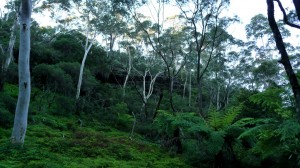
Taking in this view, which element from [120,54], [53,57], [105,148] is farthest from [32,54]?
[105,148]

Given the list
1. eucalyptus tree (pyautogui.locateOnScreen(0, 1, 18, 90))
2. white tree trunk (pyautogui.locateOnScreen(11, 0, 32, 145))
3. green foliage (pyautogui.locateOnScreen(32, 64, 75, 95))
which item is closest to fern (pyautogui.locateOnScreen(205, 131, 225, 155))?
white tree trunk (pyautogui.locateOnScreen(11, 0, 32, 145))

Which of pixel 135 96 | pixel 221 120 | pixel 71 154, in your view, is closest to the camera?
pixel 71 154

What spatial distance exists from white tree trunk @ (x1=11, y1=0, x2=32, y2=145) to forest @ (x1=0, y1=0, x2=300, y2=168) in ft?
0.07

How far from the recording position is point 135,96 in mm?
28125

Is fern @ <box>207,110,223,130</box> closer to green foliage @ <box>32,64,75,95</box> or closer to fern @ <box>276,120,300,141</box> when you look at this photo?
fern @ <box>276,120,300,141</box>

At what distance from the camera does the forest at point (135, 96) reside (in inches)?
283

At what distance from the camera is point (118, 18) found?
2628 centimetres

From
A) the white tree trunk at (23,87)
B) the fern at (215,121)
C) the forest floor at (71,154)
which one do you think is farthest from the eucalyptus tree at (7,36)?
the fern at (215,121)

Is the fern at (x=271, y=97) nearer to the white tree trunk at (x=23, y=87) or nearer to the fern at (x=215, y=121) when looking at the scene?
the fern at (x=215, y=121)

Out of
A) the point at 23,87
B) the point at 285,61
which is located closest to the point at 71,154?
the point at 23,87

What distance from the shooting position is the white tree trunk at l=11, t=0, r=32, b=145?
7.14 metres

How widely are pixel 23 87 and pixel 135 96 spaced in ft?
68.7

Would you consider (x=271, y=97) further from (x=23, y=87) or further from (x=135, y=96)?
(x=135, y=96)

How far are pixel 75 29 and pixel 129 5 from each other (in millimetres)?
12468
